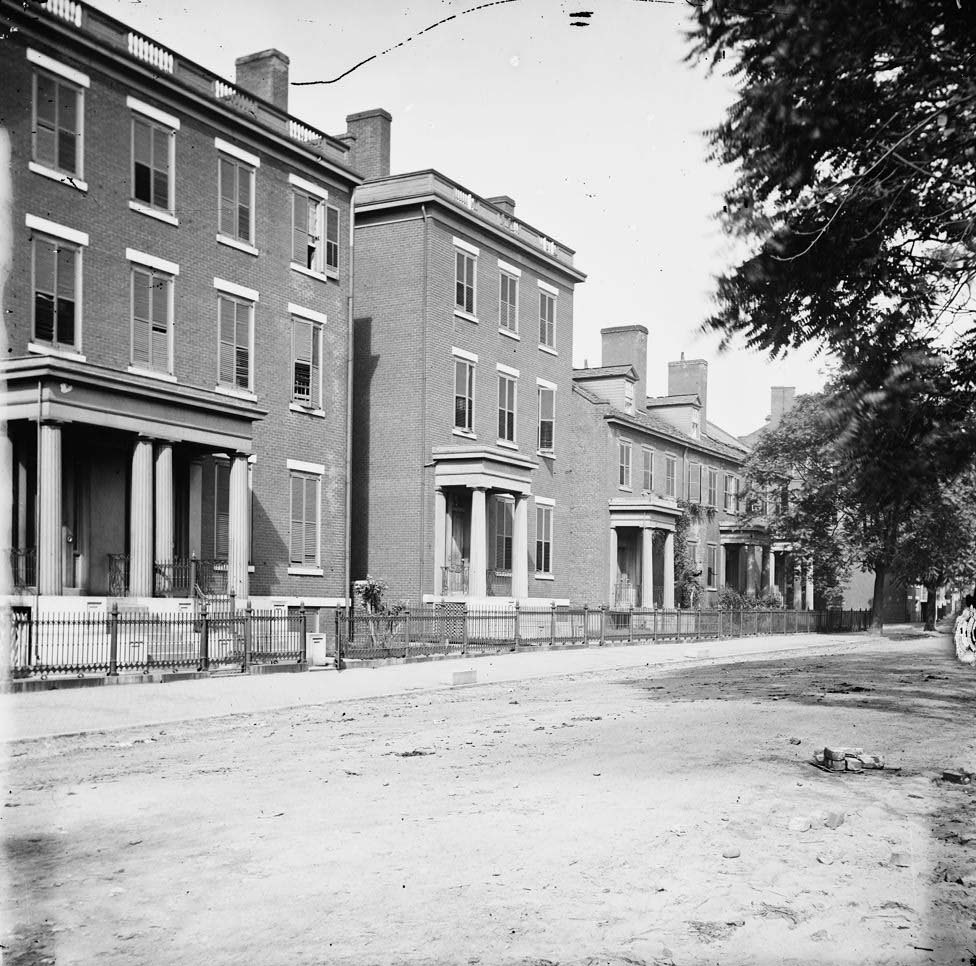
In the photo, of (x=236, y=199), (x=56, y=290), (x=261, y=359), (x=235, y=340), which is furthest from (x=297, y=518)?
(x=56, y=290)

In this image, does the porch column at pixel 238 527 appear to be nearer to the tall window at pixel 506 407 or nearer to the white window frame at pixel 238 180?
the white window frame at pixel 238 180

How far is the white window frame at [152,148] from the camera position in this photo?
81.5 ft

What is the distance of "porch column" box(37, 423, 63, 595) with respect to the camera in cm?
2047

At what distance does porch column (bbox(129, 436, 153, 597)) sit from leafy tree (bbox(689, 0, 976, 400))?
1622 centimetres

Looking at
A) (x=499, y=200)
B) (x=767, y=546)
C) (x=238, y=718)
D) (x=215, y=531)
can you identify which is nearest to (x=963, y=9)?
(x=238, y=718)

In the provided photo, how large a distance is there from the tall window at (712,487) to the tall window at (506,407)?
20784 millimetres

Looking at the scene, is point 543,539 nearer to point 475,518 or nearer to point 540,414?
point 540,414

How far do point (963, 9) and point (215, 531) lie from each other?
71.0 ft

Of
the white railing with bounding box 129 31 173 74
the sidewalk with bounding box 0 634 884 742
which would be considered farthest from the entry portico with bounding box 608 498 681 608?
the white railing with bounding box 129 31 173 74

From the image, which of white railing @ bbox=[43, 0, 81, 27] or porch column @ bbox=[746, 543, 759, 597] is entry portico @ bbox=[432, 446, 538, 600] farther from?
porch column @ bbox=[746, 543, 759, 597]

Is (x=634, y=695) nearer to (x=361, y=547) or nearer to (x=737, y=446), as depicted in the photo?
(x=361, y=547)

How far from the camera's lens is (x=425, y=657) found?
25484 millimetres

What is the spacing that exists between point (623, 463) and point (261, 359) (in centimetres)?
2208

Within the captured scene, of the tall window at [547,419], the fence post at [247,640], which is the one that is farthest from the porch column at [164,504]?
the tall window at [547,419]
